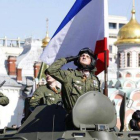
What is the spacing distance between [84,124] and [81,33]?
5.56 m

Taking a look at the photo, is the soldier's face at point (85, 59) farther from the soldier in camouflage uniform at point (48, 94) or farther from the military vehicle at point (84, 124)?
the soldier in camouflage uniform at point (48, 94)

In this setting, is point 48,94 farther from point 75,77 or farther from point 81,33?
point 75,77

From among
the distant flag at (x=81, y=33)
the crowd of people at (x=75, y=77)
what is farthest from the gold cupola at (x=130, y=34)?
the crowd of people at (x=75, y=77)

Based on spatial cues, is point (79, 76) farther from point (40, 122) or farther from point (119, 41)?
point (119, 41)

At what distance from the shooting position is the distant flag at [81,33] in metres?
14.2

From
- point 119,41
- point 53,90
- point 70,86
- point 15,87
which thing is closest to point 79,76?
point 70,86

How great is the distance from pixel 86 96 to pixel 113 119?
433mm

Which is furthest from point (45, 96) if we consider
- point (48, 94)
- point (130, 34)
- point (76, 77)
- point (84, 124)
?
point (130, 34)

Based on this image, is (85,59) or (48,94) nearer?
(85,59)

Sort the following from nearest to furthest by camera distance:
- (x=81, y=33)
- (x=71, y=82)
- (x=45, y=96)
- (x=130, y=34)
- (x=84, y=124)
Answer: (x=84, y=124) → (x=71, y=82) → (x=45, y=96) → (x=81, y=33) → (x=130, y=34)

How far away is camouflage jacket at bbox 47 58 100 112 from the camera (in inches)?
397

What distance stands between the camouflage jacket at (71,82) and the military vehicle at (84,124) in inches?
7.1

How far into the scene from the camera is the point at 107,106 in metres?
9.65

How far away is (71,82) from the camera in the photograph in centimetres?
1018
